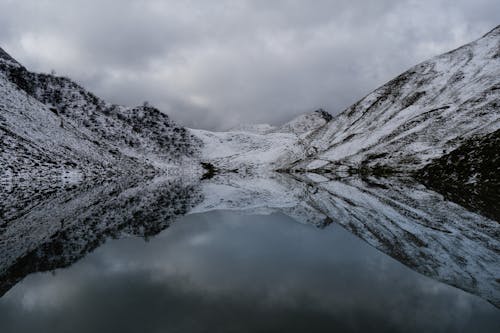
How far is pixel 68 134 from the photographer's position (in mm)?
125875

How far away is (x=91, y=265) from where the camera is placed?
62.0ft

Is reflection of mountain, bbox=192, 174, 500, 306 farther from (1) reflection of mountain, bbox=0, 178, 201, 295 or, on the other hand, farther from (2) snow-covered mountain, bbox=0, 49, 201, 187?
(2) snow-covered mountain, bbox=0, 49, 201, 187

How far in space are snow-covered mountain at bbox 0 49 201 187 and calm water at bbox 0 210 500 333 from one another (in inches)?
2548

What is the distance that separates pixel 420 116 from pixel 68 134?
5121 inches

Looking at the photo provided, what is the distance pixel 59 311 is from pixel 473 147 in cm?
9627

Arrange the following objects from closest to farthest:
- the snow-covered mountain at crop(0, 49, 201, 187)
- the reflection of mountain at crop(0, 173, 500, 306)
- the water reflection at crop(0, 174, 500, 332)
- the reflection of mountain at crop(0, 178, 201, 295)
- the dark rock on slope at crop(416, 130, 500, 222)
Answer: the water reflection at crop(0, 174, 500, 332) → the reflection of mountain at crop(0, 173, 500, 306) → the reflection of mountain at crop(0, 178, 201, 295) → the dark rock on slope at crop(416, 130, 500, 222) → the snow-covered mountain at crop(0, 49, 201, 187)

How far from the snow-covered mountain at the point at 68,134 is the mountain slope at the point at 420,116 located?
77.8 metres

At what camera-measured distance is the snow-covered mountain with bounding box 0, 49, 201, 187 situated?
87.8m

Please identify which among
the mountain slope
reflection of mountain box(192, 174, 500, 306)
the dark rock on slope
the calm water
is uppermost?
the mountain slope

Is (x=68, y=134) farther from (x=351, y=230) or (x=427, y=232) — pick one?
(x=427, y=232)

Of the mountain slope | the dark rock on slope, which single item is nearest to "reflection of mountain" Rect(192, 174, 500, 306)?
the dark rock on slope

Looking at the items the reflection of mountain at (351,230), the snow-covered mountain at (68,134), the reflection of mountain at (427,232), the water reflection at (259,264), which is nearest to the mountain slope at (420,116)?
the reflection of mountain at (427,232)

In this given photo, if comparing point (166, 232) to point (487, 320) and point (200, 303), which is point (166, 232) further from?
point (487, 320)

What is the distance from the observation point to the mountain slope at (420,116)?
4011 inches
